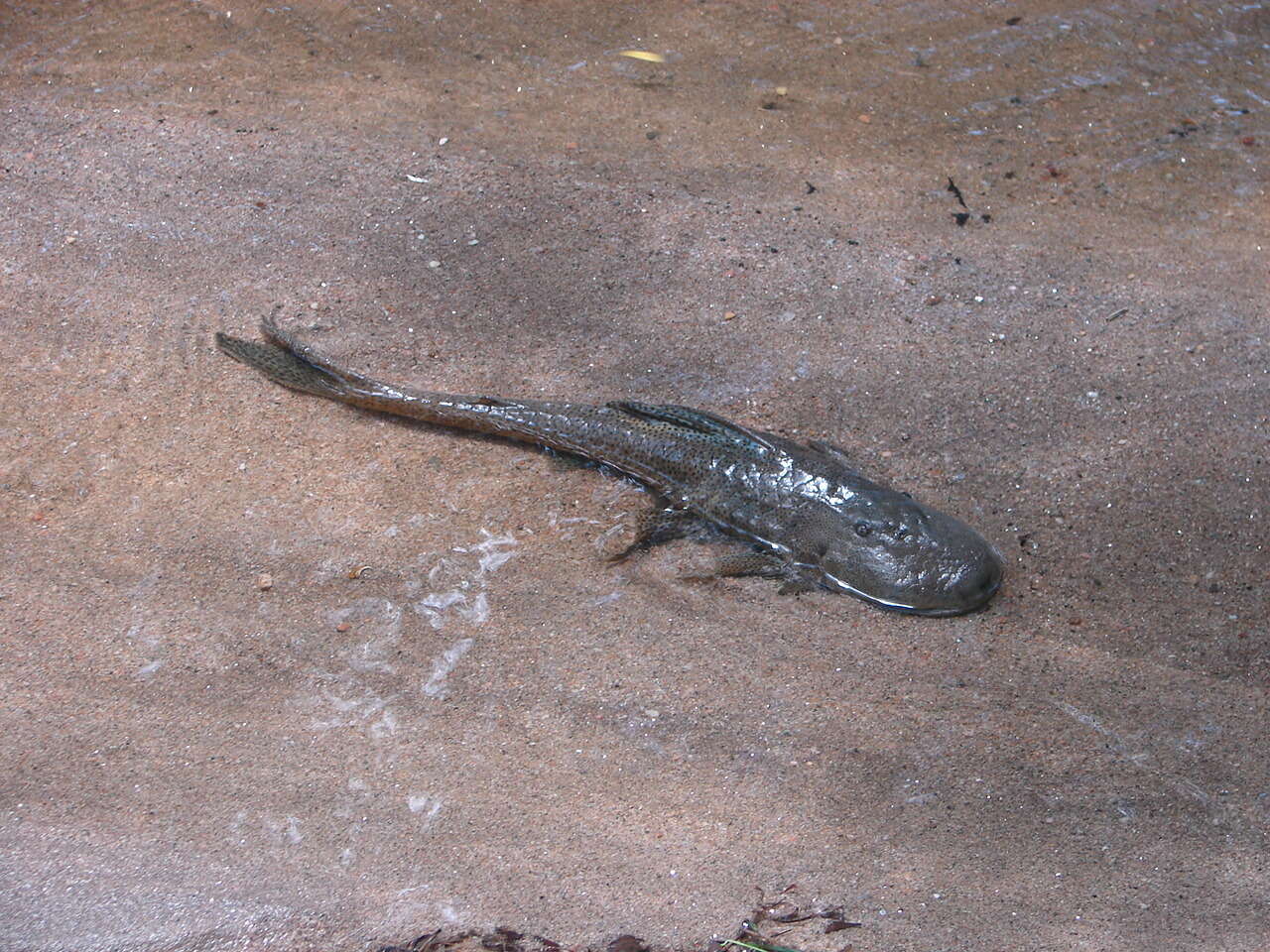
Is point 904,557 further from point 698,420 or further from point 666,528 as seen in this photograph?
point 698,420

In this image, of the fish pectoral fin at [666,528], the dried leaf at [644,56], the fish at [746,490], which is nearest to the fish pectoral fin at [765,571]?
the fish at [746,490]

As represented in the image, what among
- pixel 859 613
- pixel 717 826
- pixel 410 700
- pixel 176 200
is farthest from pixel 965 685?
pixel 176 200

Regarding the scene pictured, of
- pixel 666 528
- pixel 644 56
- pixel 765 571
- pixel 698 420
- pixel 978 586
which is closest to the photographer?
pixel 978 586

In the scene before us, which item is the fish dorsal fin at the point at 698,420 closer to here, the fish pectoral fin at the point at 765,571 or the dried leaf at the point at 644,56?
the fish pectoral fin at the point at 765,571

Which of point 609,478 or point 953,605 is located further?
point 609,478

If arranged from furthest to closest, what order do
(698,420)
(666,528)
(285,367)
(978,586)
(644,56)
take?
(644,56) → (285,367) → (698,420) → (666,528) → (978,586)

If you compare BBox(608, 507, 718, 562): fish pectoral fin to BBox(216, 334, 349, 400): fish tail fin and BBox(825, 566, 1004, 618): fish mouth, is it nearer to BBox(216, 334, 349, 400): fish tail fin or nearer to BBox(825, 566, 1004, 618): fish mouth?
BBox(825, 566, 1004, 618): fish mouth

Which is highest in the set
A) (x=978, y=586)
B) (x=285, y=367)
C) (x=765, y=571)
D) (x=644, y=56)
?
(x=644, y=56)

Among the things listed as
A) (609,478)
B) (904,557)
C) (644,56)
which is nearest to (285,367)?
(609,478)
